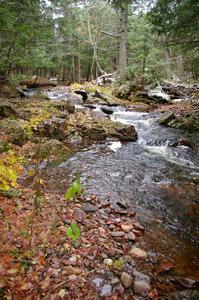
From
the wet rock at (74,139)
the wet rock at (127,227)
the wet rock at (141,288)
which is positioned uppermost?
the wet rock at (74,139)

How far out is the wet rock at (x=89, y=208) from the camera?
14.3ft

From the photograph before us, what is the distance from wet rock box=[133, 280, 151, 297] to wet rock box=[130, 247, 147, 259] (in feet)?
1.47

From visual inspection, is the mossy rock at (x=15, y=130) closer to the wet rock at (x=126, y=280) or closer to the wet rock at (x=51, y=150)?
the wet rock at (x=51, y=150)

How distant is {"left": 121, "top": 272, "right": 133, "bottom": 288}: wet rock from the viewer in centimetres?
296

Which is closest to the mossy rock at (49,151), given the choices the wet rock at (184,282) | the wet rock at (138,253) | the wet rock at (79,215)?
the wet rock at (79,215)

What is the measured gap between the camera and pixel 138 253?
3492 mm

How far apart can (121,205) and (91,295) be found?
204cm

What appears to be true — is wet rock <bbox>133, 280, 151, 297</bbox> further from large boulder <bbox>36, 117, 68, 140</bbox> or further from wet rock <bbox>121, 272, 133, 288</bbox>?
large boulder <bbox>36, 117, 68, 140</bbox>

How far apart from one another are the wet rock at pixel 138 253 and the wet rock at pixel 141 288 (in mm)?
447

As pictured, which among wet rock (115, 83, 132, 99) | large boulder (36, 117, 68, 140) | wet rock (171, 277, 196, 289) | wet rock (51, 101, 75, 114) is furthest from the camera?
wet rock (115, 83, 132, 99)

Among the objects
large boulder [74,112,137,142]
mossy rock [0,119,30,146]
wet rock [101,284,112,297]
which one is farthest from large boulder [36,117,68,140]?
wet rock [101,284,112,297]

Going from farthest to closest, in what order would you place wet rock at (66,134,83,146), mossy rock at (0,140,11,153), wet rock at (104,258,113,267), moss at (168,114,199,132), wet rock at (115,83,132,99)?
1. wet rock at (115,83,132,99)
2. moss at (168,114,199,132)
3. wet rock at (66,134,83,146)
4. mossy rock at (0,140,11,153)
5. wet rock at (104,258,113,267)

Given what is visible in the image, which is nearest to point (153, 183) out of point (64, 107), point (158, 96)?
point (64, 107)

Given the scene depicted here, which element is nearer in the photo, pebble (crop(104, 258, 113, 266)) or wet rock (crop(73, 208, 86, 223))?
pebble (crop(104, 258, 113, 266))
